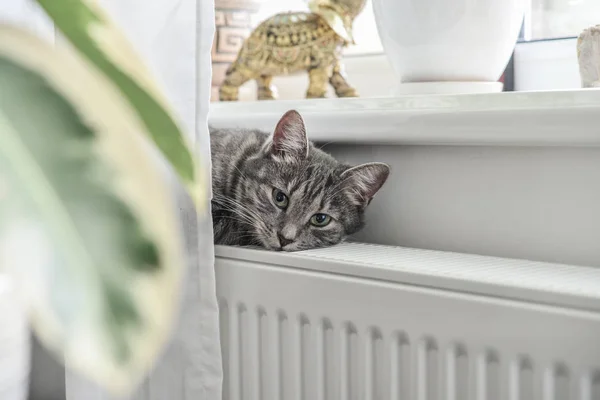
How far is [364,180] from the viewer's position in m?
1.01

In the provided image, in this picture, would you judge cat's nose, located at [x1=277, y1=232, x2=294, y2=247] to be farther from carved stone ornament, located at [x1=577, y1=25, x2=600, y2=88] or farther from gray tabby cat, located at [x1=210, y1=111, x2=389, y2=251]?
carved stone ornament, located at [x1=577, y1=25, x2=600, y2=88]

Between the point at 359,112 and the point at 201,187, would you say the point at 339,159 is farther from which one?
the point at 201,187

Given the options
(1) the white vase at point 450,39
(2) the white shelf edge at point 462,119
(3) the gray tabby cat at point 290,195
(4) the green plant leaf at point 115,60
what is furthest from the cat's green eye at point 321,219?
(4) the green plant leaf at point 115,60

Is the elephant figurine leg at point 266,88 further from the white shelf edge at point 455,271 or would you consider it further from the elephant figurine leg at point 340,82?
the white shelf edge at point 455,271

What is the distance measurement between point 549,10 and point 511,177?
49 centimetres

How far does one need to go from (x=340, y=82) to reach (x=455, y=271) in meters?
0.58

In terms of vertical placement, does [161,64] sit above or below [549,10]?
below

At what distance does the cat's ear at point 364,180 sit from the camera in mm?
987

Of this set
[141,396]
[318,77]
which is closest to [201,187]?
[141,396]

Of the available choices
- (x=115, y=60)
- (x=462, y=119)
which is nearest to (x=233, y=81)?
(x=462, y=119)

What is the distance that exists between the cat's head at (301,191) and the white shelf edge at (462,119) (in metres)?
0.04

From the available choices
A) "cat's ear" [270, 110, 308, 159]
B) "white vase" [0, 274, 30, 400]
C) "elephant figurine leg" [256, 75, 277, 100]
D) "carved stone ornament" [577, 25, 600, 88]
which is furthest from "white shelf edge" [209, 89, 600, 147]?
"white vase" [0, 274, 30, 400]

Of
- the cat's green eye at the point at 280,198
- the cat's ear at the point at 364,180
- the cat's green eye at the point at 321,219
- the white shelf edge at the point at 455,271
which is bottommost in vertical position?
the white shelf edge at the point at 455,271

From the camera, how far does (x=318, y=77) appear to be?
1250 mm
